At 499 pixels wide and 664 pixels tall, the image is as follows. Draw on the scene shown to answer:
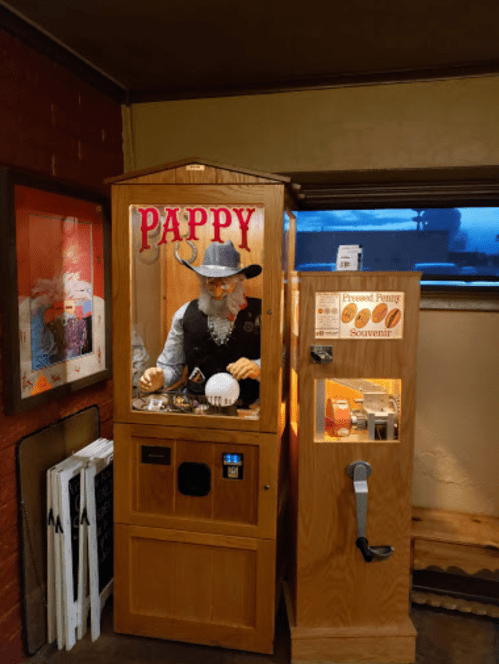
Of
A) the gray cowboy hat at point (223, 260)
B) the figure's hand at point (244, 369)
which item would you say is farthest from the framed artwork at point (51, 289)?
the figure's hand at point (244, 369)

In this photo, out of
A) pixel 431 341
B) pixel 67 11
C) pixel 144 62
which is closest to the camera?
pixel 67 11

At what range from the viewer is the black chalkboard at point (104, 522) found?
8.74ft

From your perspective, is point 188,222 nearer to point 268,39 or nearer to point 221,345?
point 221,345

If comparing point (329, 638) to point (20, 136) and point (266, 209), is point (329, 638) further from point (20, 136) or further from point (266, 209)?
point (20, 136)

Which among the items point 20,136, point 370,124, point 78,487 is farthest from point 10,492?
point 370,124

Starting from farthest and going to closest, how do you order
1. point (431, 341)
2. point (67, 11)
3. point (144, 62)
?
1. point (431, 341)
2. point (144, 62)
3. point (67, 11)

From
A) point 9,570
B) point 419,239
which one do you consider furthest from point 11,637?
point 419,239

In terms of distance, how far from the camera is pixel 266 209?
222 cm

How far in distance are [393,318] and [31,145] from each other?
1.79 meters

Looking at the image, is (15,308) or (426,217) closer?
(15,308)

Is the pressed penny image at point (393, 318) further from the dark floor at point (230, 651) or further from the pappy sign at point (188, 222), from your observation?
the dark floor at point (230, 651)

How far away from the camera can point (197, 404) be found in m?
2.41

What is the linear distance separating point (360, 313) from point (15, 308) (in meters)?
1.48

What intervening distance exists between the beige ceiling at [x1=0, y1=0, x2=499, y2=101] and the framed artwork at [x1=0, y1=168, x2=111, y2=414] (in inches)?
26.9
